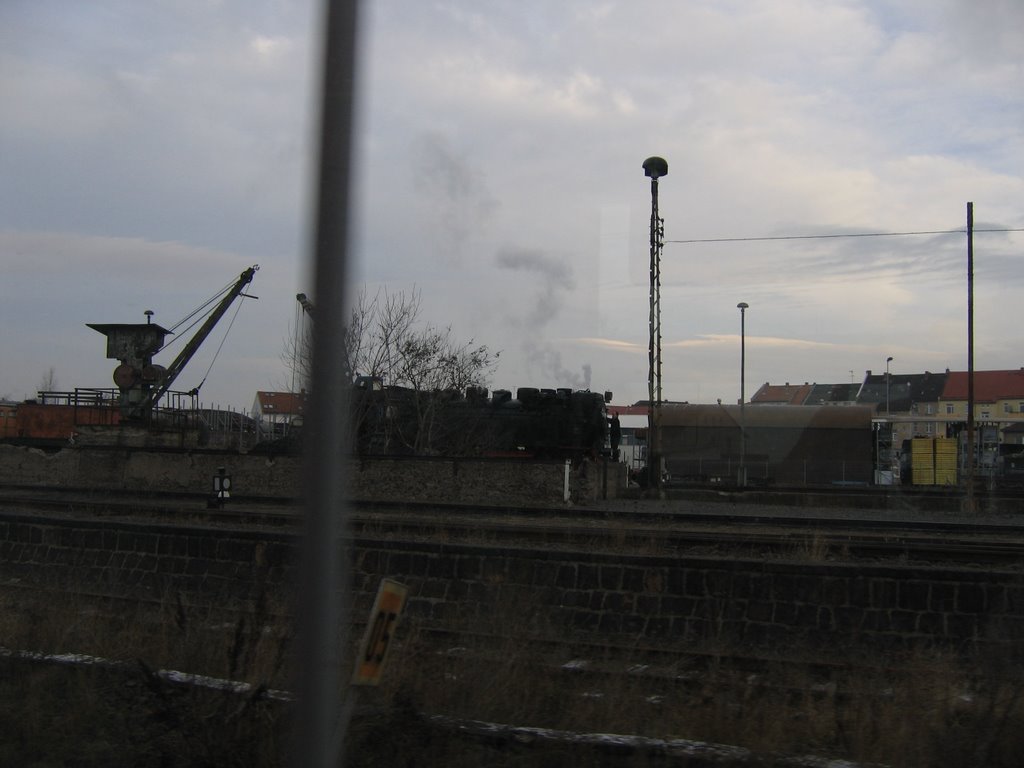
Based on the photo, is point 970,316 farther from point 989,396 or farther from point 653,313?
point 989,396

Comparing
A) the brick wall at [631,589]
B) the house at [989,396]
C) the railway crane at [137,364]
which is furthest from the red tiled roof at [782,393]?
the brick wall at [631,589]

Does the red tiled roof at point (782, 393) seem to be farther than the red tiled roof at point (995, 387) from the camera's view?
Yes

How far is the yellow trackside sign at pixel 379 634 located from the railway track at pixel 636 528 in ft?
33.4

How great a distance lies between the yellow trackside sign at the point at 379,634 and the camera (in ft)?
13.1

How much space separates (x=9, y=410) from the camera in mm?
56562

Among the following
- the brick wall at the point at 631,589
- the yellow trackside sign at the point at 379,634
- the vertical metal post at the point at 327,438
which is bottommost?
the brick wall at the point at 631,589

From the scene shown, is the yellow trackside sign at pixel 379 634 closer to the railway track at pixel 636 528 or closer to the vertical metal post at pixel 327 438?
the vertical metal post at pixel 327 438

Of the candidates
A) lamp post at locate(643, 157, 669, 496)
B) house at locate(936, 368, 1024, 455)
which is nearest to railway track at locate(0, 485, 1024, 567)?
lamp post at locate(643, 157, 669, 496)

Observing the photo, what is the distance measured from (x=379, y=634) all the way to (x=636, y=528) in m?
14.6

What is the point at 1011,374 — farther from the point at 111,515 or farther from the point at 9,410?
the point at 111,515

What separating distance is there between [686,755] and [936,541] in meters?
14.4

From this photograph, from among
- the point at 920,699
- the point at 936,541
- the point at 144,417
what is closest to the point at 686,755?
the point at 920,699

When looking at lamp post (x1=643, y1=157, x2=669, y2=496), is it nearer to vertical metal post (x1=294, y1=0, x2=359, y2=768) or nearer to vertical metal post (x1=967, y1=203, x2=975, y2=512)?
vertical metal post (x1=967, y1=203, x2=975, y2=512)

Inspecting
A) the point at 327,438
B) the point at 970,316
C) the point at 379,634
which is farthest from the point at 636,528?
the point at 970,316
